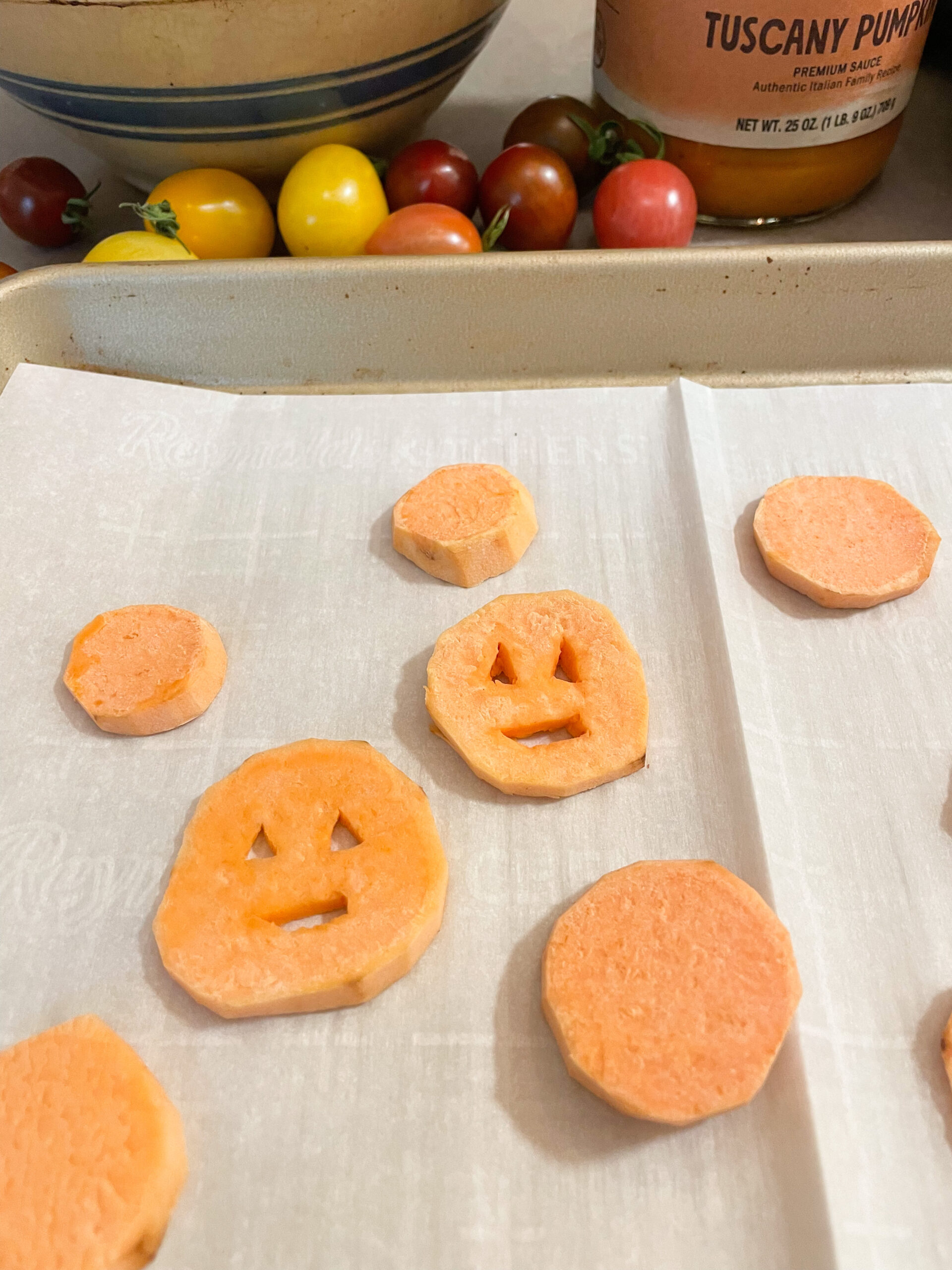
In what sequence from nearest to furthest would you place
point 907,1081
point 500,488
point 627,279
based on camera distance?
point 907,1081
point 500,488
point 627,279

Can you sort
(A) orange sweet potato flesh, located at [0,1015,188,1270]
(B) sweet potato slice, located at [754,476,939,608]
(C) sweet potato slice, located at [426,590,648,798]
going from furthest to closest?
(B) sweet potato slice, located at [754,476,939,608]
(C) sweet potato slice, located at [426,590,648,798]
(A) orange sweet potato flesh, located at [0,1015,188,1270]

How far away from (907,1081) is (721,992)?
129 millimetres

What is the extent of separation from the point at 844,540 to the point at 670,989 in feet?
1.52

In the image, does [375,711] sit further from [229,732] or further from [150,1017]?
[150,1017]

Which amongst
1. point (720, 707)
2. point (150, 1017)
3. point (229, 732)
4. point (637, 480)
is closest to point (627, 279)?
point (637, 480)

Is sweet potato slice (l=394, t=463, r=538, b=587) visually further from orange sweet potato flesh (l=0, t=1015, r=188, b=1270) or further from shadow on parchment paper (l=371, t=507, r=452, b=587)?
orange sweet potato flesh (l=0, t=1015, r=188, b=1270)

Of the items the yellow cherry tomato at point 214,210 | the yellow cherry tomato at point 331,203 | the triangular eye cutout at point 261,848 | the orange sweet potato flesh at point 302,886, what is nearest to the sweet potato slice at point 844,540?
the orange sweet potato flesh at point 302,886

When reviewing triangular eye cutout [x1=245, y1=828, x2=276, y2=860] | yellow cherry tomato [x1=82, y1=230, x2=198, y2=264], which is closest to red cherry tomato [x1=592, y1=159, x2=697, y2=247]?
yellow cherry tomato [x1=82, y1=230, x2=198, y2=264]

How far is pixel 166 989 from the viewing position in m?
0.69

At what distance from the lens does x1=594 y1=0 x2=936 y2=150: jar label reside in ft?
3.39

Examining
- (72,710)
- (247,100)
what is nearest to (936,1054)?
(72,710)

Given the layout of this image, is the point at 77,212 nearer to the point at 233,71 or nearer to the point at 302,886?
the point at 233,71

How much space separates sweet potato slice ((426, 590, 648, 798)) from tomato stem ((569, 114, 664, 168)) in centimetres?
68

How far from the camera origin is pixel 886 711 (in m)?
0.82
